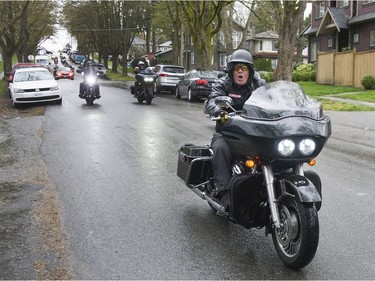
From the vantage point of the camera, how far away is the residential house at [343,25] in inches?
1359

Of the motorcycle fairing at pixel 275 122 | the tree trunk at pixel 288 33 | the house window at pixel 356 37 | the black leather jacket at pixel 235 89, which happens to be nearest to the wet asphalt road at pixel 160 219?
the motorcycle fairing at pixel 275 122

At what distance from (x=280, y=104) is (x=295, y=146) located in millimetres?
411

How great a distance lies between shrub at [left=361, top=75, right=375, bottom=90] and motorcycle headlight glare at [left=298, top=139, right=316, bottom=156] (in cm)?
2114

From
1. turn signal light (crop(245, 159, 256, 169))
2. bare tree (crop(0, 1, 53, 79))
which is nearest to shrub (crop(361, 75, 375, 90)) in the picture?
bare tree (crop(0, 1, 53, 79))

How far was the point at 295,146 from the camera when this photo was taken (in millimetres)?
3963

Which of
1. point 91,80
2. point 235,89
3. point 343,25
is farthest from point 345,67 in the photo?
point 235,89

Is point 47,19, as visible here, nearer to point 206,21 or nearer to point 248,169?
point 206,21

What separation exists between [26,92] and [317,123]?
17.0 metres

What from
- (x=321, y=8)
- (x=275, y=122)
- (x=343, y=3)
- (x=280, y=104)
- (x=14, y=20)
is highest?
(x=321, y=8)

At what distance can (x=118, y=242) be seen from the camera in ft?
15.7

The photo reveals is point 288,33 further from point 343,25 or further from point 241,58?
point 241,58

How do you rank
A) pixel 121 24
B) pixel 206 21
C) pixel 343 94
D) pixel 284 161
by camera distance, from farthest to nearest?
pixel 121 24 < pixel 206 21 < pixel 343 94 < pixel 284 161

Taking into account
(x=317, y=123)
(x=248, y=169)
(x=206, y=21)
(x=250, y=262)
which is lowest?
(x=250, y=262)

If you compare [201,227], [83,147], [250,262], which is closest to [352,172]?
[201,227]
